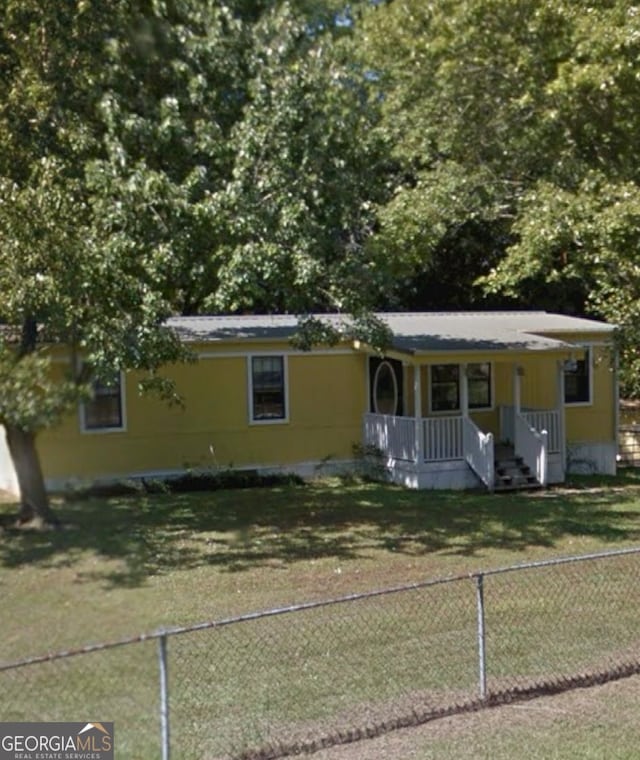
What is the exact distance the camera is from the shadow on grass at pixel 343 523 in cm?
1241

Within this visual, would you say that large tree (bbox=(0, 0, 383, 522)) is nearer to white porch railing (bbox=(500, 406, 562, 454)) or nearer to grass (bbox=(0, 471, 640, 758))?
grass (bbox=(0, 471, 640, 758))

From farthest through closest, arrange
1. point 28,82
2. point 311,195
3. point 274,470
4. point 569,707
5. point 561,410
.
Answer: point 561,410 < point 274,470 < point 311,195 < point 28,82 < point 569,707

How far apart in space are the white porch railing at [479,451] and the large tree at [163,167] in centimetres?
600

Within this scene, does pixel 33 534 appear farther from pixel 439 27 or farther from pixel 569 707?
pixel 439 27

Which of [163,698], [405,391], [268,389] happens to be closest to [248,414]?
[268,389]

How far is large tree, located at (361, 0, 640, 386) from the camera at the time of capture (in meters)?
14.2

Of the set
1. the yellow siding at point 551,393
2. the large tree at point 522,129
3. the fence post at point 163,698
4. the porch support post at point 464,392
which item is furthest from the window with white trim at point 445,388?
the fence post at point 163,698

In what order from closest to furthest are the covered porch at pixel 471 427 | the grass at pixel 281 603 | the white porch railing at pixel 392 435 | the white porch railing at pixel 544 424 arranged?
the grass at pixel 281 603 → the covered porch at pixel 471 427 → the white porch railing at pixel 392 435 → the white porch railing at pixel 544 424

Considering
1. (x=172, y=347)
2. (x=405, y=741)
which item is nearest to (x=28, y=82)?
(x=172, y=347)

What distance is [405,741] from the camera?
250 inches

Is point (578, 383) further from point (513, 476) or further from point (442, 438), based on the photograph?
point (442, 438)

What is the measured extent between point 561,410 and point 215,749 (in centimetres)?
1533

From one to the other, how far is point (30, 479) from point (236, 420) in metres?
10.8

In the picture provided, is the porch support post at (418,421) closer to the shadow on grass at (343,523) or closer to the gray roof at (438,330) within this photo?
the gray roof at (438,330)
